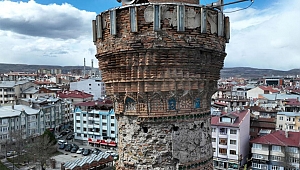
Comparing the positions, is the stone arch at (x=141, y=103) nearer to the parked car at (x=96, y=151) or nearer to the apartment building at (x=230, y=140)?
the apartment building at (x=230, y=140)

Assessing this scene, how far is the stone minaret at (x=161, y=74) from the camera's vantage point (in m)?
5.56

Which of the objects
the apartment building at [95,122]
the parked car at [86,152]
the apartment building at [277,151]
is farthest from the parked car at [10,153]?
the apartment building at [277,151]

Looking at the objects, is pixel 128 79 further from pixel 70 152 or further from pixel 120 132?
pixel 70 152

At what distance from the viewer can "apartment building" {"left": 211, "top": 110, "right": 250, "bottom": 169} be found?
3628cm

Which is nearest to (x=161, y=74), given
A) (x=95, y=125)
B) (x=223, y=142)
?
(x=223, y=142)

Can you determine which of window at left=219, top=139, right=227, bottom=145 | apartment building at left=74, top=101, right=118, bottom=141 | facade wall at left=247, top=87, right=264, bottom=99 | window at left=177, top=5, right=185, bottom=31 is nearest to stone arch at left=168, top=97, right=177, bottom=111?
window at left=177, top=5, right=185, bottom=31

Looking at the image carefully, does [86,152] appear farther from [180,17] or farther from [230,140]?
[180,17]

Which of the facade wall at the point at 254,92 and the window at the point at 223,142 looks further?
the facade wall at the point at 254,92

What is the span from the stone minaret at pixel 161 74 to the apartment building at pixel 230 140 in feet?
104

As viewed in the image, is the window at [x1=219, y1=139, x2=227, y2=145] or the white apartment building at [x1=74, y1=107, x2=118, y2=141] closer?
the window at [x1=219, y1=139, x2=227, y2=145]

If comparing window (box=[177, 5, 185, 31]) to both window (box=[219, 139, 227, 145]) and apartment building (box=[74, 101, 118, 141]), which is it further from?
apartment building (box=[74, 101, 118, 141])

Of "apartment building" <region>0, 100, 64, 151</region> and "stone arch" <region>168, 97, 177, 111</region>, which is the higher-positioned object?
"stone arch" <region>168, 97, 177, 111</region>

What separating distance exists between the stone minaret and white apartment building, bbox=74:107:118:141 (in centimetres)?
4191

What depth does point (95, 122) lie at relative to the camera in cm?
4988
